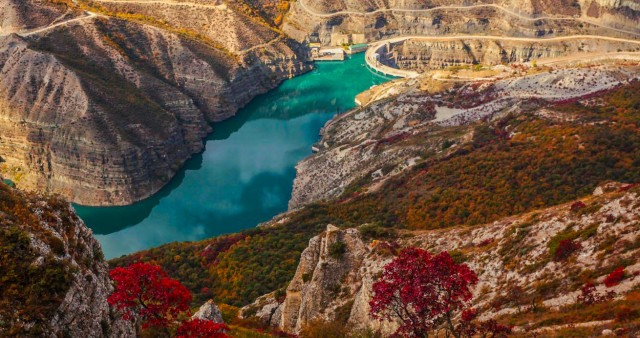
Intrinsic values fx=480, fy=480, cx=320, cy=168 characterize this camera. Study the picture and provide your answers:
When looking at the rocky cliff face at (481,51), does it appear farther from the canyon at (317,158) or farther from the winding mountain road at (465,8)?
the winding mountain road at (465,8)

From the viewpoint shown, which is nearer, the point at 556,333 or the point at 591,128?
the point at 556,333

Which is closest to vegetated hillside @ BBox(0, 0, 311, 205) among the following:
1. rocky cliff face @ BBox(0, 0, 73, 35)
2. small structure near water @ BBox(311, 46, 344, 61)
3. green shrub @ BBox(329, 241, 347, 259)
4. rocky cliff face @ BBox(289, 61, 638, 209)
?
rocky cliff face @ BBox(0, 0, 73, 35)

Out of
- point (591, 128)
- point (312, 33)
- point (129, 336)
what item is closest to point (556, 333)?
point (129, 336)

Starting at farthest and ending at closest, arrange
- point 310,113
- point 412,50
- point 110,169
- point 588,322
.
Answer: point 412,50 < point 310,113 < point 110,169 < point 588,322

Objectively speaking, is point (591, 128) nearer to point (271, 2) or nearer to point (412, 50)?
point (412, 50)

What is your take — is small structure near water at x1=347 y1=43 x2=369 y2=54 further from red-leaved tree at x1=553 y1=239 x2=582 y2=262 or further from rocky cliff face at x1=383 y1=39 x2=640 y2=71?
red-leaved tree at x1=553 y1=239 x2=582 y2=262

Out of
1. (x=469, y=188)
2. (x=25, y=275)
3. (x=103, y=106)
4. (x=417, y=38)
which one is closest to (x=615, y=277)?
(x=25, y=275)
